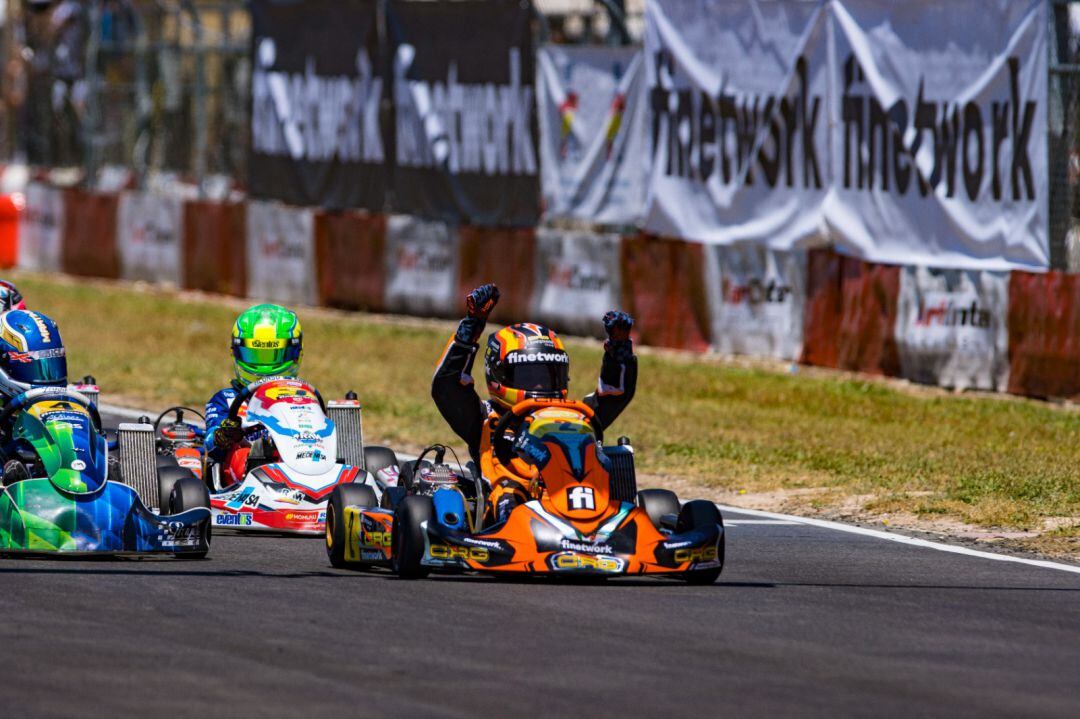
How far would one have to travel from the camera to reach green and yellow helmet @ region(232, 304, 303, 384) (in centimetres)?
1259

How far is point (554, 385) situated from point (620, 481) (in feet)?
1.83

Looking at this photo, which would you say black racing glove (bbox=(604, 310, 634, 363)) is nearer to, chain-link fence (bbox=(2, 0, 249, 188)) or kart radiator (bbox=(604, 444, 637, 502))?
kart radiator (bbox=(604, 444, 637, 502))

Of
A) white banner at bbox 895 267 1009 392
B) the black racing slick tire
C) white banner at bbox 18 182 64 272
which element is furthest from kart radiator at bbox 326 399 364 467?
white banner at bbox 18 182 64 272

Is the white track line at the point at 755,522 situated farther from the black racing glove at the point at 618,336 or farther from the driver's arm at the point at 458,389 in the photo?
the driver's arm at the point at 458,389

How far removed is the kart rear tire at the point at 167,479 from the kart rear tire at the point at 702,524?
2.60 metres

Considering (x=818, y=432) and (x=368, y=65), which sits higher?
(x=368, y=65)

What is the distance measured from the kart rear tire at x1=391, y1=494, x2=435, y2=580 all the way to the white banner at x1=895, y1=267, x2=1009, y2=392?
347 inches

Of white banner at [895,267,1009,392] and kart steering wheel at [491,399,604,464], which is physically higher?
white banner at [895,267,1009,392]

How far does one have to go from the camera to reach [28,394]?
10.7 metres

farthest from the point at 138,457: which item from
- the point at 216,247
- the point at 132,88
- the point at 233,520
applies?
the point at 132,88

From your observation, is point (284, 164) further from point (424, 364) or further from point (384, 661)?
point (384, 661)

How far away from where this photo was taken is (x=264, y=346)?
12.6 meters

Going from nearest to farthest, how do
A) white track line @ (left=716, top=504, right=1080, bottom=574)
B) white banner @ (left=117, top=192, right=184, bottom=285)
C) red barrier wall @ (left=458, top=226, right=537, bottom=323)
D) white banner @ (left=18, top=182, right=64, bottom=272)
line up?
1. white track line @ (left=716, top=504, right=1080, bottom=574)
2. red barrier wall @ (left=458, top=226, right=537, bottom=323)
3. white banner @ (left=117, top=192, right=184, bottom=285)
4. white banner @ (left=18, top=182, right=64, bottom=272)

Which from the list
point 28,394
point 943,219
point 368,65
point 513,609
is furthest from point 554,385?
point 368,65
